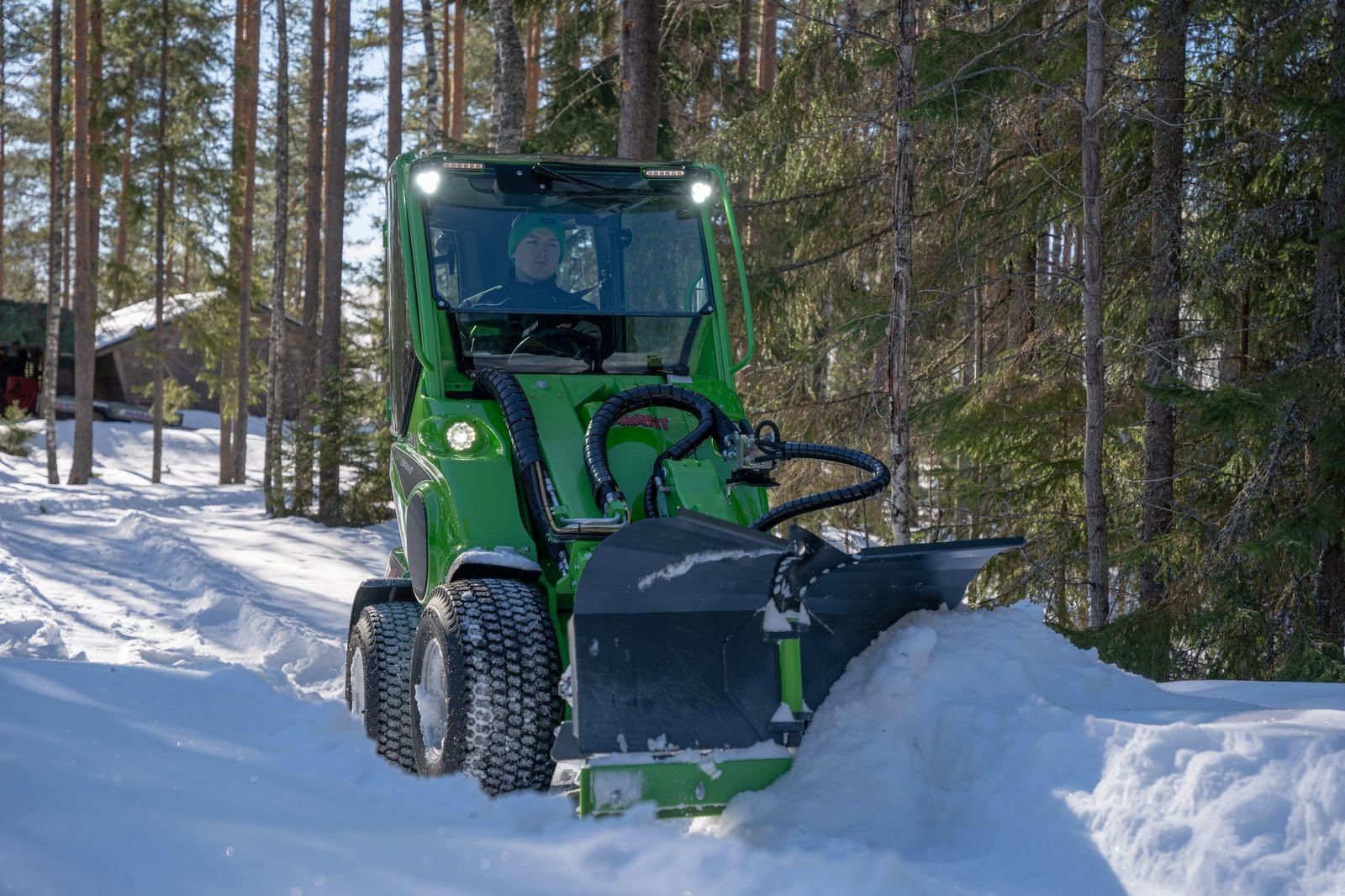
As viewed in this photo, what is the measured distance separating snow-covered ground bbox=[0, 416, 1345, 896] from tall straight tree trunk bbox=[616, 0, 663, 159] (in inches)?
263

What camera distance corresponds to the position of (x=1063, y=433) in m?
9.45

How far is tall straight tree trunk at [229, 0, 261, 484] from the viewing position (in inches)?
1016

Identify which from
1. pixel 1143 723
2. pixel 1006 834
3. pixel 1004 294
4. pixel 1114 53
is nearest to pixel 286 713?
pixel 1006 834

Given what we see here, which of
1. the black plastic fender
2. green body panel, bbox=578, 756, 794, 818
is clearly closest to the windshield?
the black plastic fender

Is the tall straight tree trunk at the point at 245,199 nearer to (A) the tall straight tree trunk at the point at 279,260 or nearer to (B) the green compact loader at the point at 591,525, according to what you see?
(A) the tall straight tree trunk at the point at 279,260

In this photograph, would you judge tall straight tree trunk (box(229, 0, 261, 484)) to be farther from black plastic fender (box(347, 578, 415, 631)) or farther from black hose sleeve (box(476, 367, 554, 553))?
black hose sleeve (box(476, 367, 554, 553))

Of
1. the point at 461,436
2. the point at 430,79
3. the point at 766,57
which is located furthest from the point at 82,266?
the point at 461,436

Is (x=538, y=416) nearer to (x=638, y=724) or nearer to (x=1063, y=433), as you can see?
(x=638, y=724)

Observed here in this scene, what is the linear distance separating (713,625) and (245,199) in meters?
25.2

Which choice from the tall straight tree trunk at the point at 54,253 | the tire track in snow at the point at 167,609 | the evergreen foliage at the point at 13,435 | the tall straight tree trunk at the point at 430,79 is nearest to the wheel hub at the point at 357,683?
the tire track in snow at the point at 167,609

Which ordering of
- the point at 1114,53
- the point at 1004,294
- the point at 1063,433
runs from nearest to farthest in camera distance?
1. the point at 1114,53
2. the point at 1063,433
3. the point at 1004,294

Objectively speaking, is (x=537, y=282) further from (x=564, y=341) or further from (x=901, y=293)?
(x=901, y=293)

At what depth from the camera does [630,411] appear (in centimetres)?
521

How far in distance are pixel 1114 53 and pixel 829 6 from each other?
2.26 meters
